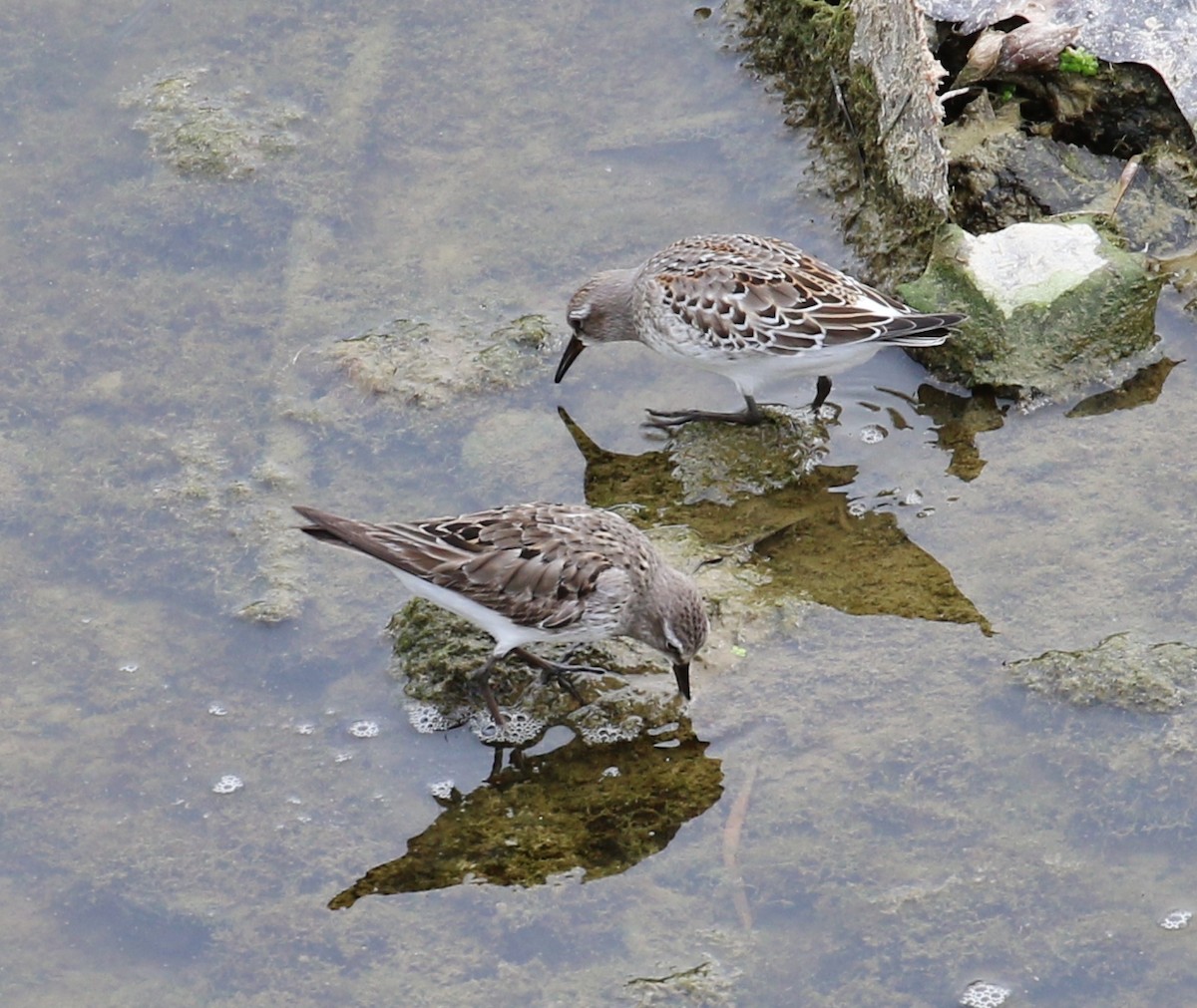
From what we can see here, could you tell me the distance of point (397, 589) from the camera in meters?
6.54

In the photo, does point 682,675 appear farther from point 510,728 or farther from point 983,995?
point 983,995

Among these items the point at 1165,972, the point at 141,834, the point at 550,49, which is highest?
the point at 550,49

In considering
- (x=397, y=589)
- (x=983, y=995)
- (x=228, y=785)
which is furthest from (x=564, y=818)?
(x=983, y=995)

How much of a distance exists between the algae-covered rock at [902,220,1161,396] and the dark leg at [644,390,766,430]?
26.4 inches

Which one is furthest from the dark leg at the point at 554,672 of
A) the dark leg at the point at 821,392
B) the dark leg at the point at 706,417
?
the dark leg at the point at 821,392

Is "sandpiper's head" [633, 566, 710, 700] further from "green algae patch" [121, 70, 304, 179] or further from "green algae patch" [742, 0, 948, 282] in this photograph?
"green algae patch" [121, 70, 304, 179]

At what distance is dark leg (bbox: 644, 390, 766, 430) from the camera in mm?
7277

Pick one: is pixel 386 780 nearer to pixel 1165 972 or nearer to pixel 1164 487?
pixel 1165 972

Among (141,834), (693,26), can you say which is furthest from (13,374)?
(693,26)

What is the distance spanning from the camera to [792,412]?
24.2 feet

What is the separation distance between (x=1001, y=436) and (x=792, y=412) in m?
0.91

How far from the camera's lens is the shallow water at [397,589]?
5332mm

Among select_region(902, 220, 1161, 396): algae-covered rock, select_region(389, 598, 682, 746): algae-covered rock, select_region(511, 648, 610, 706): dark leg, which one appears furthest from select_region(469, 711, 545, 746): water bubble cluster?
select_region(902, 220, 1161, 396): algae-covered rock

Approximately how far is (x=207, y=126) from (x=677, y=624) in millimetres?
4269
